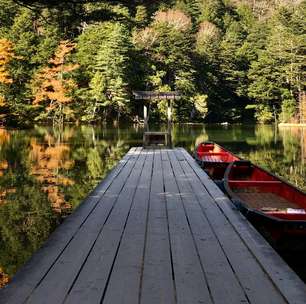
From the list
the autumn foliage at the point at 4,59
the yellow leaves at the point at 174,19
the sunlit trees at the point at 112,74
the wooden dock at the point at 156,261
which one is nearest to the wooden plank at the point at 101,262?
the wooden dock at the point at 156,261

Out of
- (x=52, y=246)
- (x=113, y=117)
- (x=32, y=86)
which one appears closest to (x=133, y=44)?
(x=113, y=117)

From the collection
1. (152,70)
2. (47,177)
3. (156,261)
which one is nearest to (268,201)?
(156,261)

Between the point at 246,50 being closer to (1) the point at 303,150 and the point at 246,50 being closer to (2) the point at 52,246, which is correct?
(1) the point at 303,150

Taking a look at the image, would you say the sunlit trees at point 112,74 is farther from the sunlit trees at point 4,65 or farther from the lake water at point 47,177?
the lake water at point 47,177

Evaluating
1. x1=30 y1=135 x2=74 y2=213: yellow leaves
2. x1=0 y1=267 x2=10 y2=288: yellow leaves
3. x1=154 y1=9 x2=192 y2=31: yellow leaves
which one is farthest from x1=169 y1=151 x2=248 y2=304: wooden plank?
x1=154 y1=9 x2=192 y2=31: yellow leaves

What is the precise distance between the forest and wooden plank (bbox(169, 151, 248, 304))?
21.9 metres

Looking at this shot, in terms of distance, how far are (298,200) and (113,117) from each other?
31761 mm

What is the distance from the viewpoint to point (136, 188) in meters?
6.03

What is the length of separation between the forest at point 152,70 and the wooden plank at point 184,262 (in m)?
21.9

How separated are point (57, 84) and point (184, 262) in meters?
30.8

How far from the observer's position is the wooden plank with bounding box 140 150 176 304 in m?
2.40

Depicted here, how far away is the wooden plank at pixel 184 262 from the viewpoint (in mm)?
2406

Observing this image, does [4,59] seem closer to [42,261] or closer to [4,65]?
[4,65]

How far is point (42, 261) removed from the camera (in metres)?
2.94
